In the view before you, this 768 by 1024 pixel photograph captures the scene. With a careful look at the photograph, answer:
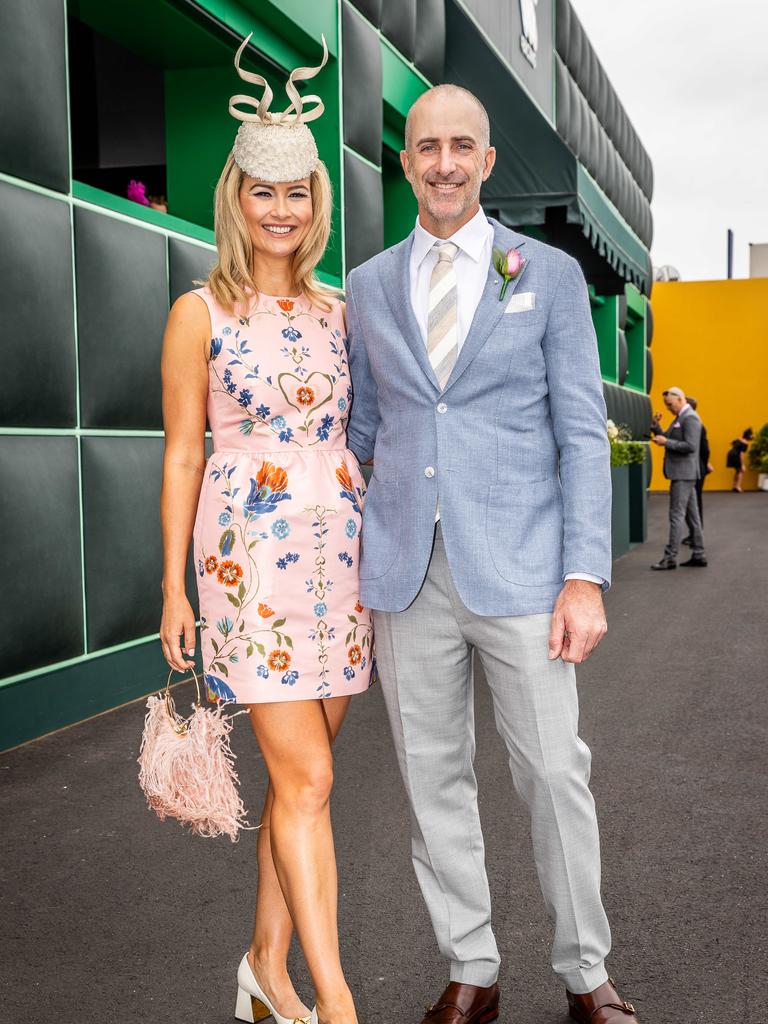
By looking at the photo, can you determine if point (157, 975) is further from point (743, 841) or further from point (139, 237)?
point (139, 237)

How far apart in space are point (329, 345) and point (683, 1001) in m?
1.69

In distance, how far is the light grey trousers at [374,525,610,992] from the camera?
218cm

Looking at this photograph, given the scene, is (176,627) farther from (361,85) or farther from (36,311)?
(361,85)

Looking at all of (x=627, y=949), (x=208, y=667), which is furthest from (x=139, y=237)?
(x=627, y=949)

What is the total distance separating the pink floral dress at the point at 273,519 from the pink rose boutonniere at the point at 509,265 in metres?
0.41

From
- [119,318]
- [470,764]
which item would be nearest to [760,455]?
[119,318]

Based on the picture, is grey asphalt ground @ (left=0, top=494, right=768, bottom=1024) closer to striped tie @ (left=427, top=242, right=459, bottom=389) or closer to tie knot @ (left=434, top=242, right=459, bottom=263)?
striped tie @ (left=427, top=242, right=459, bottom=389)

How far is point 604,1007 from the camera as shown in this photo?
2.22 meters

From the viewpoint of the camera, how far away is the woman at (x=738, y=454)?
26.8 meters

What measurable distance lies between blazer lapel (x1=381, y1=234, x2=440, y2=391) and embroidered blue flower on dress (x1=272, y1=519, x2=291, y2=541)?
422 mm

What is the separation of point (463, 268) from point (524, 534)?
59cm

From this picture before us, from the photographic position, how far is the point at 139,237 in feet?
18.0

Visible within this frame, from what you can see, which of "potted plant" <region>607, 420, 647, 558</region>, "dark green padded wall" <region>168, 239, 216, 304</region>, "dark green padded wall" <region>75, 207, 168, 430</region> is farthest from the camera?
"potted plant" <region>607, 420, 647, 558</region>

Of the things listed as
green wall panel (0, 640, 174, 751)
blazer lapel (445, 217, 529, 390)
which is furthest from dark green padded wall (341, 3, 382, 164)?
blazer lapel (445, 217, 529, 390)
